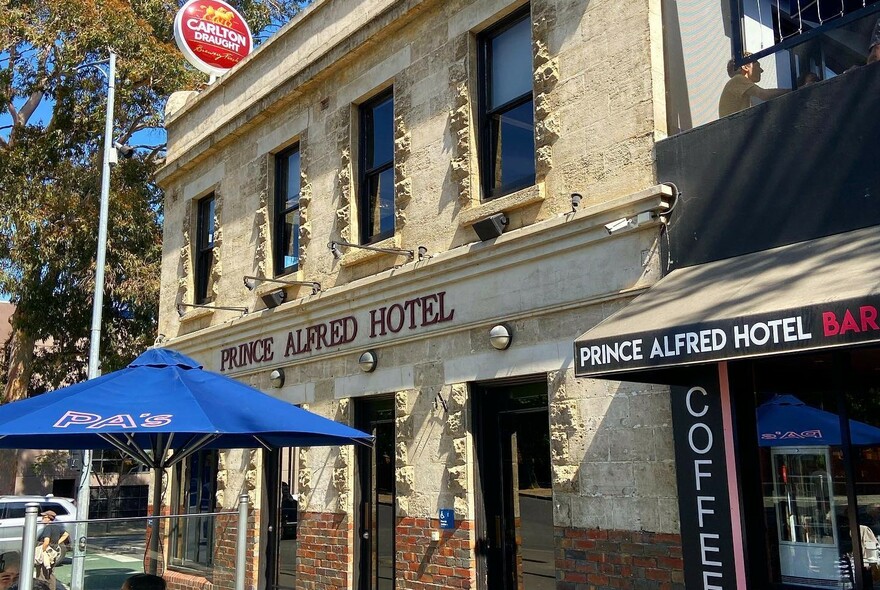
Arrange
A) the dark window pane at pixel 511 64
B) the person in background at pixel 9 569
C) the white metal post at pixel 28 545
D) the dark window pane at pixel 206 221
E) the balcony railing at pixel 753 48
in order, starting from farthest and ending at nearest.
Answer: the dark window pane at pixel 206 221 < the dark window pane at pixel 511 64 < the balcony railing at pixel 753 48 < the person in background at pixel 9 569 < the white metal post at pixel 28 545

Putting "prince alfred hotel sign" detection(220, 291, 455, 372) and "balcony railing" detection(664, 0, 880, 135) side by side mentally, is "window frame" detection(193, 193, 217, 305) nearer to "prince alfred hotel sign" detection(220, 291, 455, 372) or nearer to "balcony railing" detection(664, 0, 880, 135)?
"prince alfred hotel sign" detection(220, 291, 455, 372)

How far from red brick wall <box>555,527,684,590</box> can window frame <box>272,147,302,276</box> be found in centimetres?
628

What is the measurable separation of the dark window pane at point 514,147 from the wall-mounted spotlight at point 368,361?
99.3 inches

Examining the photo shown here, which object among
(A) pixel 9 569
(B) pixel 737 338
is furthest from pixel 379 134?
(A) pixel 9 569

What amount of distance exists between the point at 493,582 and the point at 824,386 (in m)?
3.92

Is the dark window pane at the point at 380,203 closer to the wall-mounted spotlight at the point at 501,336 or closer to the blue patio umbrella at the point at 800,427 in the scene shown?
the wall-mounted spotlight at the point at 501,336

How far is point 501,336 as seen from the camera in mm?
8523

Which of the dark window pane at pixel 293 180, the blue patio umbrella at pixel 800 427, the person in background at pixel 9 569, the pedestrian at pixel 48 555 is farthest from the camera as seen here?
the dark window pane at pixel 293 180

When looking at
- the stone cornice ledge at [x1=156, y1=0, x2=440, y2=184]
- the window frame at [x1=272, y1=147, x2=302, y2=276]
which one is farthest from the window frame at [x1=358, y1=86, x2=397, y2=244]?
the window frame at [x1=272, y1=147, x2=302, y2=276]

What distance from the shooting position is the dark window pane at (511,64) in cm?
912

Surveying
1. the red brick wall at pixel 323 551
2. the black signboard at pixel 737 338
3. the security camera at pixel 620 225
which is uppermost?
the security camera at pixel 620 225

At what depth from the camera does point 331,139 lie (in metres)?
11.7

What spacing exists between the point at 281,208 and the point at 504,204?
5.18 metres

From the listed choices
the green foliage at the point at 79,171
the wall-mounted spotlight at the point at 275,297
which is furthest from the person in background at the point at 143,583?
the green foliage at the point at 79,171
